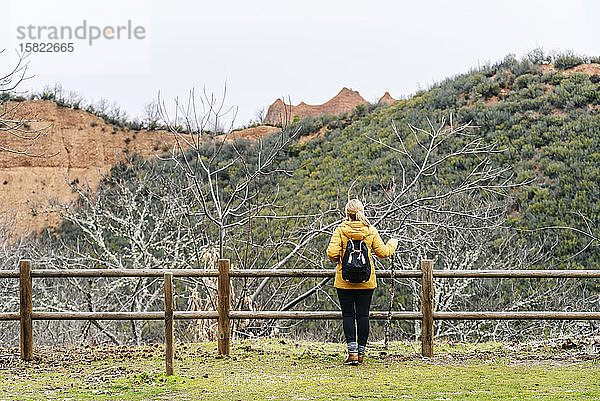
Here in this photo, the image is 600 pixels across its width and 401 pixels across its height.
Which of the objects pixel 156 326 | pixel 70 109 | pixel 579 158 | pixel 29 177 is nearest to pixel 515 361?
pixel 156 326

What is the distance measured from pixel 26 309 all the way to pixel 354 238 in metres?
3.83

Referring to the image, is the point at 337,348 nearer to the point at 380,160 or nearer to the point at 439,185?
the point at 439,185

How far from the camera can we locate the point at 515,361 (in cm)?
754

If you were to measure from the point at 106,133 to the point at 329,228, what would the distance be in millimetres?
31260

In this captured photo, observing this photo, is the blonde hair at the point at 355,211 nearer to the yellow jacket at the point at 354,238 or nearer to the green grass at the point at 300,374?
the yellow jacket at the point at 354,238

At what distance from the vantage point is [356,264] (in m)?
6.96

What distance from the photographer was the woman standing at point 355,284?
7.12 meters

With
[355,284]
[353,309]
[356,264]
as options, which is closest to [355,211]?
[356,264]

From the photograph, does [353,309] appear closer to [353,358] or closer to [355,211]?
[353,358]

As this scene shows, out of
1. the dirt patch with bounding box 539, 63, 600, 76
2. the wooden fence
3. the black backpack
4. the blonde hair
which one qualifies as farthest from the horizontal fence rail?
the dirt patch with bounding box 539, 63, 600, 76

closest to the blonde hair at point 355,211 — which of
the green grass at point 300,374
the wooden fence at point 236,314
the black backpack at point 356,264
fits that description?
the black backpack at point 356,264

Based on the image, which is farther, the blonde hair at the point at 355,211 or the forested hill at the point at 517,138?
the forested hill at the point at 517,138

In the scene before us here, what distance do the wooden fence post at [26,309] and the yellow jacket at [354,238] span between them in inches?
138

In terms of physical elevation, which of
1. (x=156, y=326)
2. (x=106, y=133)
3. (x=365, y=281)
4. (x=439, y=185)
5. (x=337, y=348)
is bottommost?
(x=156, y=326)
